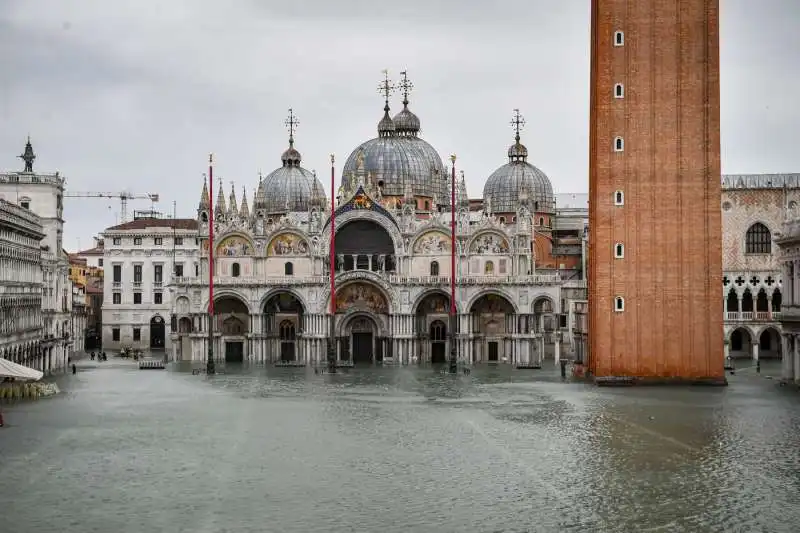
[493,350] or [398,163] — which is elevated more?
[398,163]

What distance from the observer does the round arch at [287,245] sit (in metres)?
93.2

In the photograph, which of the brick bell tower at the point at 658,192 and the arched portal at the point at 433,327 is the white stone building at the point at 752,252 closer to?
the arched portal at the point at 433,327

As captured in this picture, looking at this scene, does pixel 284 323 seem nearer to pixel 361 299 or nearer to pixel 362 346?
pixel 362 346

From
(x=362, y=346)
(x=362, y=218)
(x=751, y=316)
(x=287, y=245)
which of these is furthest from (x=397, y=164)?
(x=751, y=316)

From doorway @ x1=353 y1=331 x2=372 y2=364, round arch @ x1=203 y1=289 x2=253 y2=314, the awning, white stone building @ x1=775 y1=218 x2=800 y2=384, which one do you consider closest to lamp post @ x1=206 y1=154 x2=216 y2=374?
round arch @ x1=203 y1=289 x2=253 y2=314

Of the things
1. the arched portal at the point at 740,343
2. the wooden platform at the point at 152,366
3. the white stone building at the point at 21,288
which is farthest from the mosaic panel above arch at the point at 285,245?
the arched portal at the point at 740,343

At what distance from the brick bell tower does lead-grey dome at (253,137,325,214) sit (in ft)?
155

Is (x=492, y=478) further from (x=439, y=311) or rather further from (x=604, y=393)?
(x=439, y=311)

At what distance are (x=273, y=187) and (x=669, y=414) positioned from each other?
66797 millimetres

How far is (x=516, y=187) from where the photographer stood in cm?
10988

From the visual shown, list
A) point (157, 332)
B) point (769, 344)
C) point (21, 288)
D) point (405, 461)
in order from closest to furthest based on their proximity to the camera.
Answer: point (405, 461) → point (21, 288) → point (769, 344) → point (157, 332)

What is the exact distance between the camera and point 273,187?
4373 inches

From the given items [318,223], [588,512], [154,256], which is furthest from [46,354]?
[588,512]

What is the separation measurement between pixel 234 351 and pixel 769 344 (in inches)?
1741
